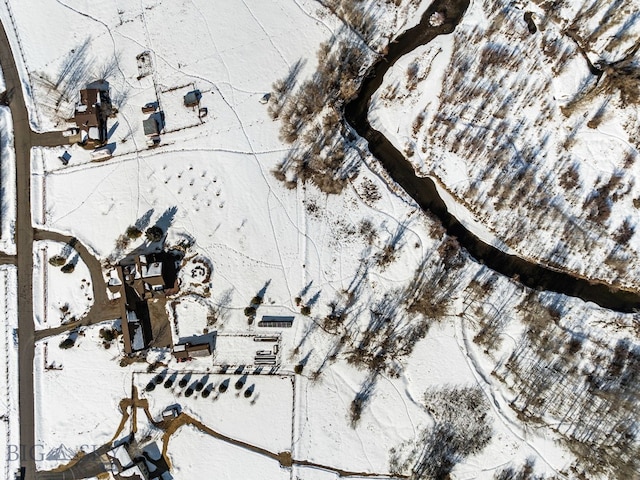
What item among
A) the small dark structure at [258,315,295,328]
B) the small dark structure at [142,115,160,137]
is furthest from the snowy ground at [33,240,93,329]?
the small dark structure at [258,315,295,328]

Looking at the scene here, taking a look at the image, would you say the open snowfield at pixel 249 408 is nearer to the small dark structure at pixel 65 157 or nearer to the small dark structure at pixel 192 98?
the small dark structure at pixel 65 157

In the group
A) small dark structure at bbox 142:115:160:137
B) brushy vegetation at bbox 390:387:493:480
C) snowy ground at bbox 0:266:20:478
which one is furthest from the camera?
snowy ground at bbox 0:266:20:478

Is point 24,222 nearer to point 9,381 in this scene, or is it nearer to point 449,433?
point 9,381

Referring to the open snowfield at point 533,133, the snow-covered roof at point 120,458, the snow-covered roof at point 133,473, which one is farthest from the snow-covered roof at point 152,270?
the open snowfield at point 533,133

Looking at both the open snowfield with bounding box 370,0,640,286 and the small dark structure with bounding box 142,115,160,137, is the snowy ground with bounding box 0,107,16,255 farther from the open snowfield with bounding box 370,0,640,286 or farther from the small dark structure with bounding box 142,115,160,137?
the open snowfield with bounding box 370,0,640,286

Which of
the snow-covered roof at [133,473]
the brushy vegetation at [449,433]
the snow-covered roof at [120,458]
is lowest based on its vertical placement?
the brushy vegetation at [449,433]

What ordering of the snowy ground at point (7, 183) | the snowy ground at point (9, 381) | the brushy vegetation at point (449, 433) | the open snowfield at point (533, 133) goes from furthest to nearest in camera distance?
the snowy ground at point (7, 183)
the snowy ground at point (9, 381)
the brushy vegetation at point (449, 433)
the open snowfield at point (533, 133)

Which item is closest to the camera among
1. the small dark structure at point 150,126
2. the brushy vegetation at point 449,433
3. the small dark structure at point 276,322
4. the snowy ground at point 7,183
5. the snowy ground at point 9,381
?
the brushy vegetation at point 449,433
